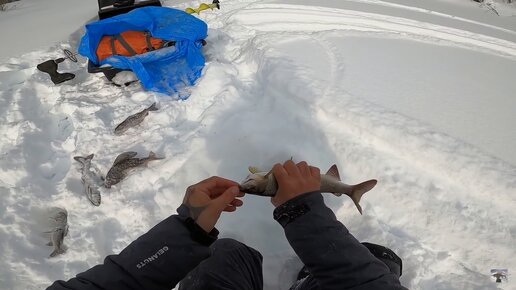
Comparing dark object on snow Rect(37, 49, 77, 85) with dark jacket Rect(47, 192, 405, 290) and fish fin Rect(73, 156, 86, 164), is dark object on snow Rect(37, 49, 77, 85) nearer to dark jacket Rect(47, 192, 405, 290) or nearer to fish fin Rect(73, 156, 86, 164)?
fish fin Rect(73, 156, 86, 164)

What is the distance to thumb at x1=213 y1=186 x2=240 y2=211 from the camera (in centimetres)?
150

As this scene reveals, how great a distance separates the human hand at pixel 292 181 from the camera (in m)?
1.52

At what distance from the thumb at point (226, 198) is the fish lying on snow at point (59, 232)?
1.74 m

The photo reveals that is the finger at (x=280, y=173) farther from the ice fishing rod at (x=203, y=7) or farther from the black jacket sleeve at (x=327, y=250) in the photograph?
the ice fishing rod at (x=203, y=7)

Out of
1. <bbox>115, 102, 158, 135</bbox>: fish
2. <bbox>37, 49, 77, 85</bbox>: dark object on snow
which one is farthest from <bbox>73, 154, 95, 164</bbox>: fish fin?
<bbox>37, 49, 77, 85</bbox>: dark object on snow

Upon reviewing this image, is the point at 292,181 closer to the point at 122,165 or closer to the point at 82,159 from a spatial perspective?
the point at 122,165

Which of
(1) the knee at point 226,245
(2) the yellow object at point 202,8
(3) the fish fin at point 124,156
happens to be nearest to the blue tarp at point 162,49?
(2) the yellow object at point 202,8

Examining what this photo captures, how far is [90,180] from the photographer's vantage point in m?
2.99

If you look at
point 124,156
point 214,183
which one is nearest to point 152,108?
point 124,156

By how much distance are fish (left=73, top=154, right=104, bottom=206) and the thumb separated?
5.81 ft

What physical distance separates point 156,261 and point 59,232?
159 centimetres

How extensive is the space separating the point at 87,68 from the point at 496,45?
18.9 ft

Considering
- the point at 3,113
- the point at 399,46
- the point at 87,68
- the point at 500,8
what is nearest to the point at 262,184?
the point at 3,113

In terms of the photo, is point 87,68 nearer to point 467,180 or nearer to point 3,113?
point 3,113
